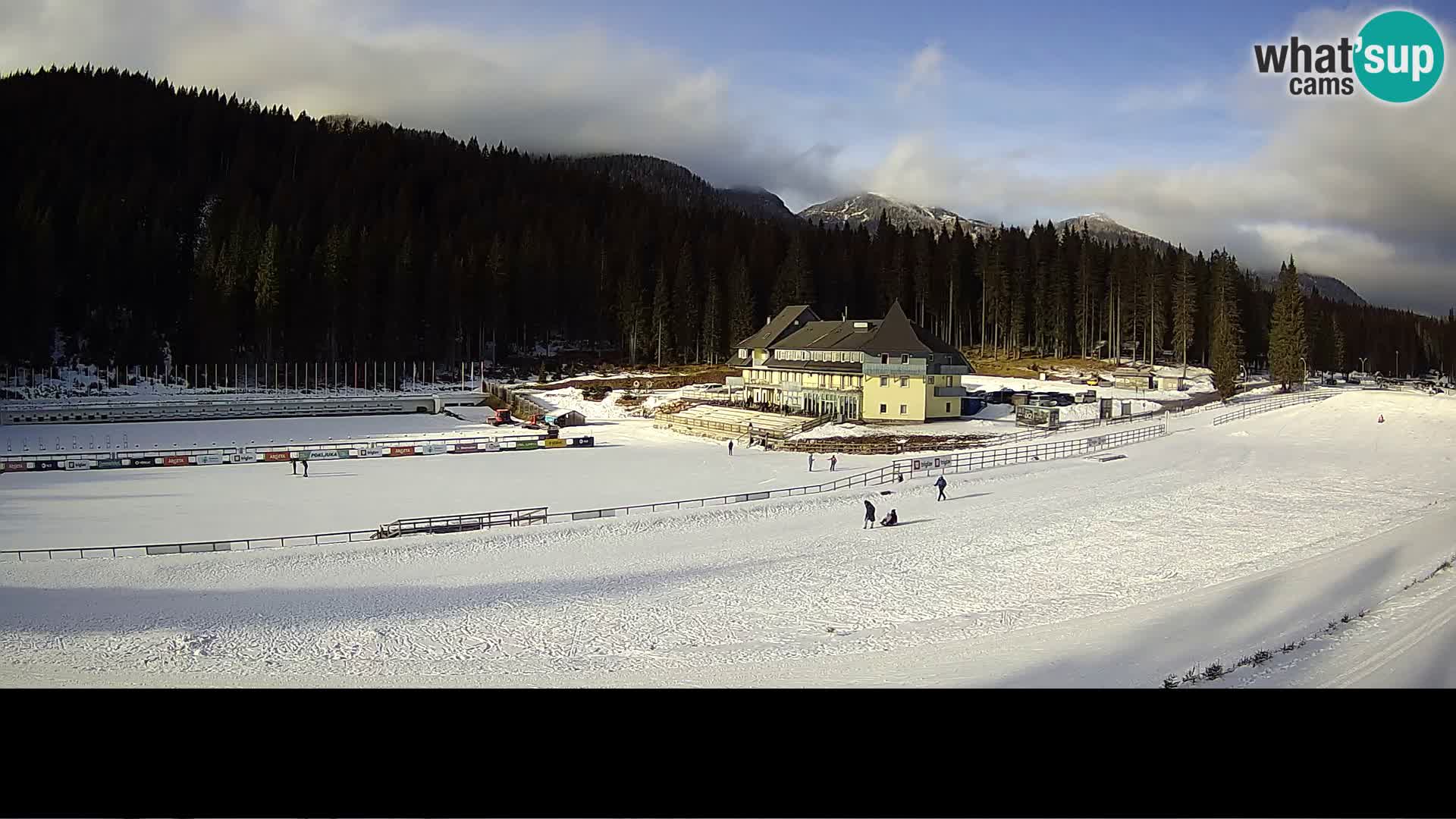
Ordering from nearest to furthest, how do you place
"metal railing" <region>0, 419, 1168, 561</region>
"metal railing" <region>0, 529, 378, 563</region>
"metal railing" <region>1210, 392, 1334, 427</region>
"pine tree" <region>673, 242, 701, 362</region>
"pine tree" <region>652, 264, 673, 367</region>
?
1. "metal railing" <region>0, 529, 378, 563</region>
2. "metal railing" <region>0, 419, 1168, 561</region>
3. "metal railing" <region>1210, 392, 1334, 427</region>
4. "pine tree" <region>652, 264, 673, 367</region>
5. "pine tree" <region>673, 242, 701, 362</region>

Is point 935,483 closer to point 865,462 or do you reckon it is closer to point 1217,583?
point 865,462

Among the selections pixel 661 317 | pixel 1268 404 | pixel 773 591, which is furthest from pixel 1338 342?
pixel 773 591

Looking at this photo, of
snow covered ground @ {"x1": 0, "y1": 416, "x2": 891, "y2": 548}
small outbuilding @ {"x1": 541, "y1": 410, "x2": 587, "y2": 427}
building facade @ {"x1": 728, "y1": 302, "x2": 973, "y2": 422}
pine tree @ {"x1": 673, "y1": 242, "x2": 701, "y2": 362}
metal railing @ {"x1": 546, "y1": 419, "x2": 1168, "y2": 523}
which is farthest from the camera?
pine tree @ {"x1": 673, "y1": 242, "x2": 701, "y2": 362}

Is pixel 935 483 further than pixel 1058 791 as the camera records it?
Yes

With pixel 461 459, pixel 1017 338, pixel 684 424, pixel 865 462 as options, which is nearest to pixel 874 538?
pixel 865 462

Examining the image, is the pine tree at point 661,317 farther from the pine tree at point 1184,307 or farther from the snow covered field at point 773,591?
the snow covered field at point 773,591

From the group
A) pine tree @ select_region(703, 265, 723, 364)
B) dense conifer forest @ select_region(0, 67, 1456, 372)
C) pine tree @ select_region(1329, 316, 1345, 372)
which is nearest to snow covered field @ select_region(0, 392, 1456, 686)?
dense conifer forest @ select_region(0, 67, 1456, 372)

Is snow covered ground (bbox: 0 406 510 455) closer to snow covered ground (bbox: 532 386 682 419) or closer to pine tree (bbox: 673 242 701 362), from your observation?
snow covered ground (bbox: 532 386 682 419)
